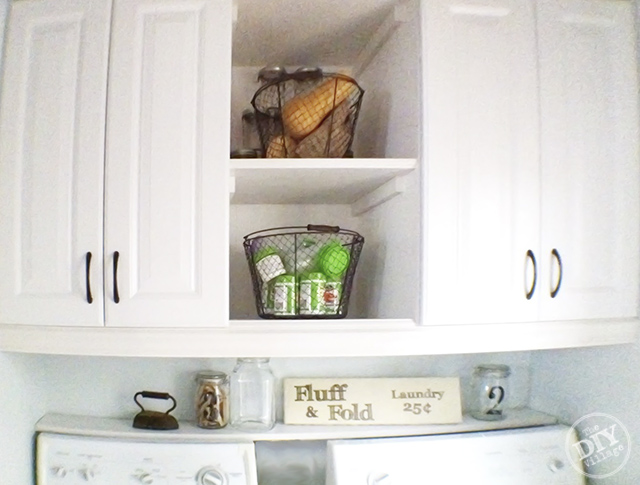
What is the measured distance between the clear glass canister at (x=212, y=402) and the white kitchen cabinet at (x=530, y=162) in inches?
24.0

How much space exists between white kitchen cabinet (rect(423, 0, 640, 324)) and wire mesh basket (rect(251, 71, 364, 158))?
21 cm

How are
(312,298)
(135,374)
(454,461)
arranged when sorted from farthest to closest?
(135,374) → (454,461) → (312,298)

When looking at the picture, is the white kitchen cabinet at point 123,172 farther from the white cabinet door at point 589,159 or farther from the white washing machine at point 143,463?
the white cabinet door at point 589,159

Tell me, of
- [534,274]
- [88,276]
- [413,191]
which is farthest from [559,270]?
[88,276]

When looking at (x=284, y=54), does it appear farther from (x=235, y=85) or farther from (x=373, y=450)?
(x=373, y=450)

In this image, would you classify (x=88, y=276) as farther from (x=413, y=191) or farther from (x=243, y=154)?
(x=413, y=191)

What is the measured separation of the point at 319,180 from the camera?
1151mm

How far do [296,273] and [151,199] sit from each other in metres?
0.37

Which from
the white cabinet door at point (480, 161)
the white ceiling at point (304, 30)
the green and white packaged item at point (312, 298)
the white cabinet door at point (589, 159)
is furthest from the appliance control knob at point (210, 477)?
the white ceiling at point (304, 30)

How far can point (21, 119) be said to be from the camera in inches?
42.3

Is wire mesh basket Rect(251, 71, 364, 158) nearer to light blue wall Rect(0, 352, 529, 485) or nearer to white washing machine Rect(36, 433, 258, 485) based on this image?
light blue wall Rect(0, 352, 529, 485)

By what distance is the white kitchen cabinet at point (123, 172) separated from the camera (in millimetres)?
1023

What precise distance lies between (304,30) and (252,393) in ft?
3.20

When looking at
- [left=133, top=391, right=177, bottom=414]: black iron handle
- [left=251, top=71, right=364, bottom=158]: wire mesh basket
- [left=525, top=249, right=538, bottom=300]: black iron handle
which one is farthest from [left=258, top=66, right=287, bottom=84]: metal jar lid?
[left=133, top=391, right=177, bottom=414]: black iron handle
